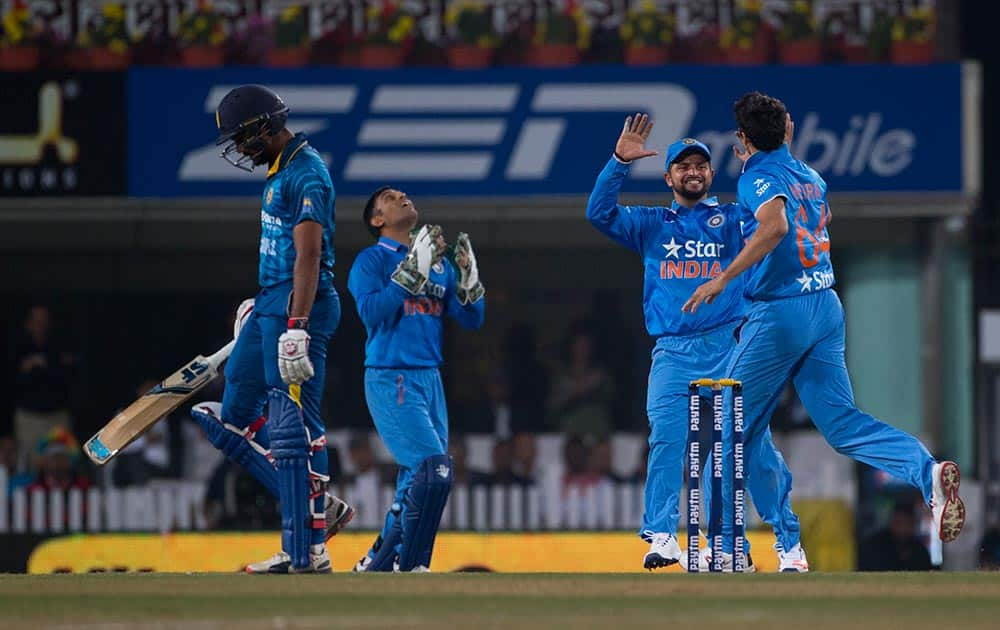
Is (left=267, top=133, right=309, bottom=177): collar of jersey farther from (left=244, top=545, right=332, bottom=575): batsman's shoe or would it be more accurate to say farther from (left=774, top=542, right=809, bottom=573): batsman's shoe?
(left=774, top=542, right=809, bottom=573): batsman's shoe

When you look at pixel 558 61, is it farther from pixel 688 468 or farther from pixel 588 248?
pixel 688 468

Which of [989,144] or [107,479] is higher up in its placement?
[989,144]

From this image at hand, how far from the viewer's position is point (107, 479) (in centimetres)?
1527

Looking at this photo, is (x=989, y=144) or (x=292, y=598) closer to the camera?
(x=292, y=598)

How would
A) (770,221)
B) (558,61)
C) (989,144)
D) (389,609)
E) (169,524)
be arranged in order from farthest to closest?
(989,144) → (558,61) → (169,524) → (770,221) → (389,609)

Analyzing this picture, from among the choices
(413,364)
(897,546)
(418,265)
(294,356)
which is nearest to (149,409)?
(294,356)

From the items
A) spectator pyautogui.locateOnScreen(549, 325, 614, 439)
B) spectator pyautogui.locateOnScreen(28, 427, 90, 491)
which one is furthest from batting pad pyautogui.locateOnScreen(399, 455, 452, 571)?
spectator pyautogui.locateOnScreen(549, 325, 614, 439)

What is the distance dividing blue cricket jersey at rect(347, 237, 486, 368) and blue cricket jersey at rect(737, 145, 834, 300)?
1.63 metres

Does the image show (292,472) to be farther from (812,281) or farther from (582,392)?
(582,392)

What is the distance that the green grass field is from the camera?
629 centimetres

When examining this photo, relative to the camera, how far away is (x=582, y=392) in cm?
1623

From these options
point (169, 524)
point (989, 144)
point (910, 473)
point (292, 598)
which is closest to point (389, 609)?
point (292, 598)

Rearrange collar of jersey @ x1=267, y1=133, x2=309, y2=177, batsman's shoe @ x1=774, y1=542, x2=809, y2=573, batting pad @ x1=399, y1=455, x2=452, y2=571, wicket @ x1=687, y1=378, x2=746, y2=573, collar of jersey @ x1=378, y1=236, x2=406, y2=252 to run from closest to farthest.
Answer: wicket @ x1=687, y1=378, x2=746, y2=573 → collar of jersey @ x1=267, y1=133, x2=309, y2=177 → batsman's shoe @ x1=774, y1=542, x2=809, y2=573 → batting pad @ x1=399, y1=455, x2=452, y2=571 → collar of jersey @ x1=378, y1=236, x2=406, y2=252

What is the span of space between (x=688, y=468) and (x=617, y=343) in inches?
320
